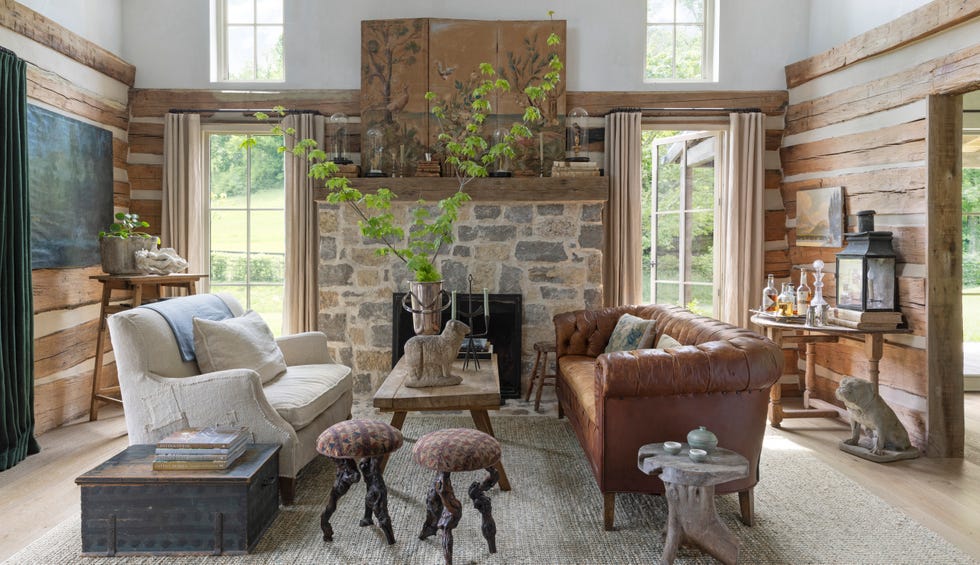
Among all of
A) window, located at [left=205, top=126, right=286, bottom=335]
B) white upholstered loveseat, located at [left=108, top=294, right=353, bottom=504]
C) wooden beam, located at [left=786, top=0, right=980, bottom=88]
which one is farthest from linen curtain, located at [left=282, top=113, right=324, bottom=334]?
wooden beam, located at [left=786, top=0, right=980, bottom=88]

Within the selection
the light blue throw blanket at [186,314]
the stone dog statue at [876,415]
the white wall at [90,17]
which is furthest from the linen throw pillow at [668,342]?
the white wall at [90,17]

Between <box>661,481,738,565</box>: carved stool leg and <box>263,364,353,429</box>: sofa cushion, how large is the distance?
5.95 ft

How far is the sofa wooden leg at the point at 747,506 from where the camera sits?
2974 mm

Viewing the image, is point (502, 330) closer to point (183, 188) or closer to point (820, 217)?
point (820, 217)

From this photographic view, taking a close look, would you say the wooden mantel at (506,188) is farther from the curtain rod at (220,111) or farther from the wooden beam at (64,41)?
the wooden beam at (64,41)

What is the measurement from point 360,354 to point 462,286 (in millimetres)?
995

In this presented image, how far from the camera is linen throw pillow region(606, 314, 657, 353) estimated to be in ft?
13.2

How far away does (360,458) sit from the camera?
281 centimetres

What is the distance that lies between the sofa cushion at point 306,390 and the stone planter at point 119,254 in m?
1.52

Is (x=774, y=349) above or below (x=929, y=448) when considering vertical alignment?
above

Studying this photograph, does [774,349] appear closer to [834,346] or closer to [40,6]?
[834,346]

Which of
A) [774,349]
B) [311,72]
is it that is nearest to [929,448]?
[774,349]

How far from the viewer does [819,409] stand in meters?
4.83

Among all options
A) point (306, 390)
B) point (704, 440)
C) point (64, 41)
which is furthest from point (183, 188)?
point (704, 440)
